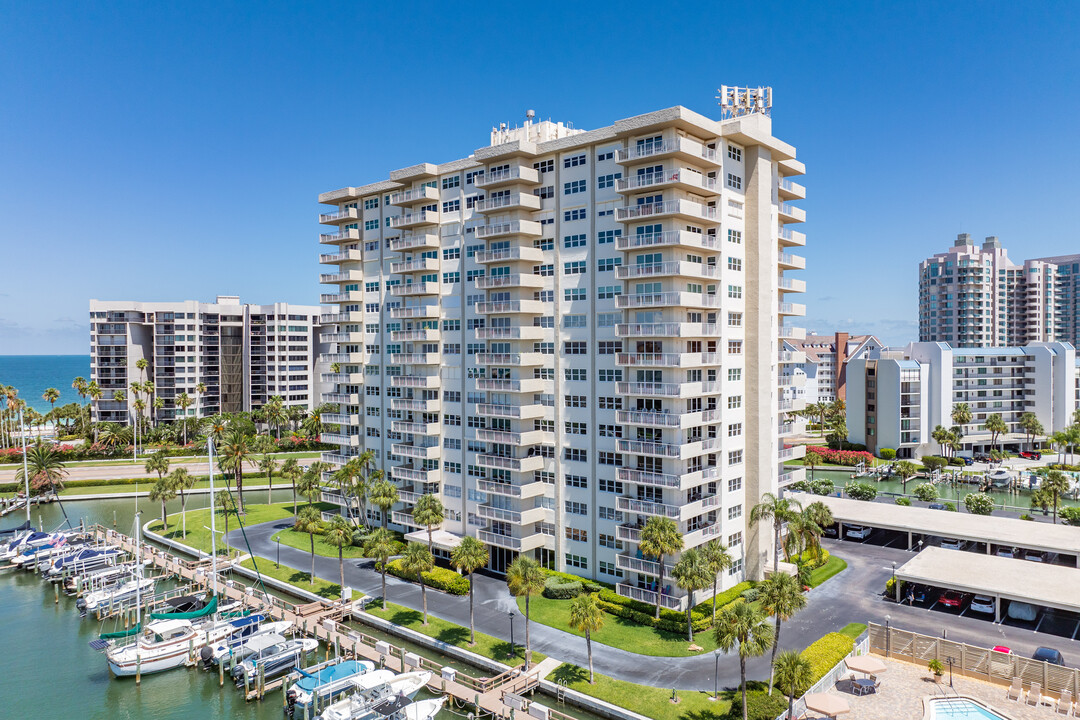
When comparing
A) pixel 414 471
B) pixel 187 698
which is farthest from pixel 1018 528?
pixel 187 698

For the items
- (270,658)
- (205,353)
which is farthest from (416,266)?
(205,353)

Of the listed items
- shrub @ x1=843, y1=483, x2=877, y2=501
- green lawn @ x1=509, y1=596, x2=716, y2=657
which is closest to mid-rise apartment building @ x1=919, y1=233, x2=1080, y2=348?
shrub @ x1=843, y1=483, x2=877, y2=501

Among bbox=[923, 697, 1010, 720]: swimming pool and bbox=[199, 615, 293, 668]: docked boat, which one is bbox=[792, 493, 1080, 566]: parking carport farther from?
bbox=[199, 615, 293, 668]: docked boat

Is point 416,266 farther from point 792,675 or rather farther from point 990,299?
point 990,299

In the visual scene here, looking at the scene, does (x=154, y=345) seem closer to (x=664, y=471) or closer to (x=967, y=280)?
(x=664, y=471)

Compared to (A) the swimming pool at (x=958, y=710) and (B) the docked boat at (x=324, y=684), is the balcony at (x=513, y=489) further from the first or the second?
(A) the swimming pool at (x=958, y=710)
